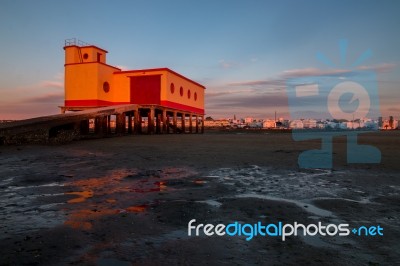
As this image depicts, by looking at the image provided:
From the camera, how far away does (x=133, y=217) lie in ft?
12.4

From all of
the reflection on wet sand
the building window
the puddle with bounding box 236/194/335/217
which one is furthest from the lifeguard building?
the puddle with bounding box 236/194/335/217

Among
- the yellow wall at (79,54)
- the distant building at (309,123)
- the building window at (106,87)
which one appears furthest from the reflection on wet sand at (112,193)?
the distant building at (309,123)

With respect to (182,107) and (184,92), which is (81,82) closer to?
(182,107)

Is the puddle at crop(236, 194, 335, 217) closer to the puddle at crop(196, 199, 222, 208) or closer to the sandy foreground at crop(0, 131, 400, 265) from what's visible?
the sandy foreground at crop(0, 131, 400, 265)

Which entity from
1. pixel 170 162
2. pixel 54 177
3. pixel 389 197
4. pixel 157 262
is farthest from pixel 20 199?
pixel 389 197

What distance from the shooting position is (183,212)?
13.2 feet

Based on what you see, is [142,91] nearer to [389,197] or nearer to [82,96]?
[82,96]

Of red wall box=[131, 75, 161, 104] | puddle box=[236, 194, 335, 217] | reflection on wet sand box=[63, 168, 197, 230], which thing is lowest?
puddle box=[236, 194, 335, 217]

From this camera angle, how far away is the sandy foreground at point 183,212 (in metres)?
2.70

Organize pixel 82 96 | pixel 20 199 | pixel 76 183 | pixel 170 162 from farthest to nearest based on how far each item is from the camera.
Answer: pixel 82 96, pixel 170 162, pixel 76 183, pixel 20 199

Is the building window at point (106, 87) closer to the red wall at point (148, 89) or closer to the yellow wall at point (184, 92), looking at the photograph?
the red wall at point (148, 89)

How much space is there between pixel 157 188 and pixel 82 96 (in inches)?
944

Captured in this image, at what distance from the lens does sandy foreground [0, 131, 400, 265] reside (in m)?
2.70

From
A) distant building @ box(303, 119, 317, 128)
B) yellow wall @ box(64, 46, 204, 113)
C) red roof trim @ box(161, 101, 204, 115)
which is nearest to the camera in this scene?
yellow wall @ box(64, 46, 204, 113)
